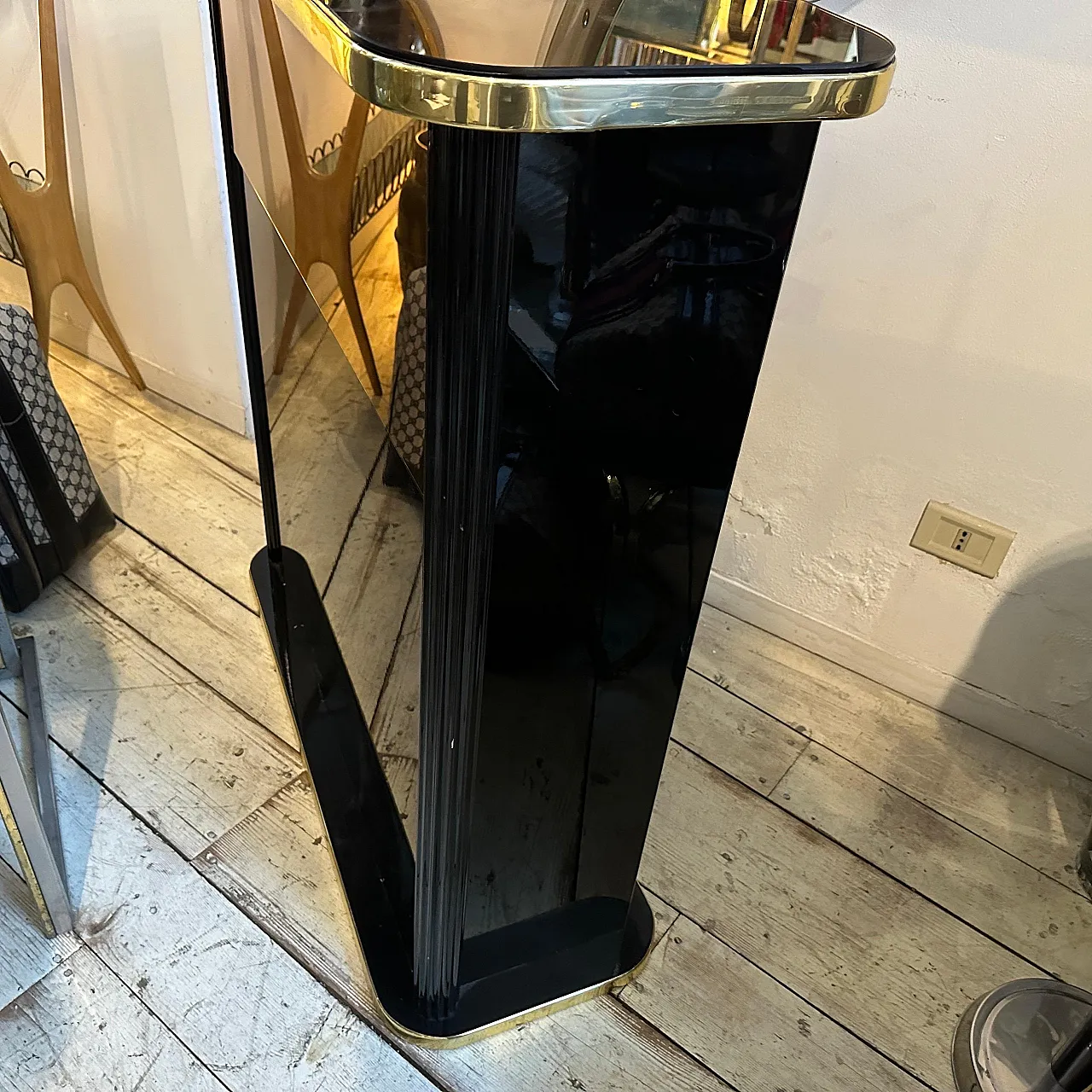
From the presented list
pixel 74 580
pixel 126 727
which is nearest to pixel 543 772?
pixel 126 727

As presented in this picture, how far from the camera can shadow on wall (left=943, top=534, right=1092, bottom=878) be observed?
1.39 meters

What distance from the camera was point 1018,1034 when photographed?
1197mm

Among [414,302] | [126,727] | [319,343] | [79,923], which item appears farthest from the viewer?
[126,727]

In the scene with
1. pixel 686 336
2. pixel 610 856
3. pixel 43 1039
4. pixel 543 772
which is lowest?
pixel 43 1039

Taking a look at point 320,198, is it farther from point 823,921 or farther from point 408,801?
point 823,921

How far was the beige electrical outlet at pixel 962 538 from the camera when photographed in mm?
1406

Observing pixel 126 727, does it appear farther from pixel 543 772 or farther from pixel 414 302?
pixel 414 302

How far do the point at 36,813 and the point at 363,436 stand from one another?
60cm

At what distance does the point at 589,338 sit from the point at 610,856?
654mm

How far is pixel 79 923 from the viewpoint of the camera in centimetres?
120

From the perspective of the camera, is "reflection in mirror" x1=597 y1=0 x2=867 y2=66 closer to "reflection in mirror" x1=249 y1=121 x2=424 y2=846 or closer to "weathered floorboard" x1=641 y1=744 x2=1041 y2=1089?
"reflection in mirror" x1=249 y1=121 x2=424 y2=846

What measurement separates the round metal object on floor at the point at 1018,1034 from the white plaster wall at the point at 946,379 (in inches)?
16.5

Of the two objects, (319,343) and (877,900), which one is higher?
(319,343)

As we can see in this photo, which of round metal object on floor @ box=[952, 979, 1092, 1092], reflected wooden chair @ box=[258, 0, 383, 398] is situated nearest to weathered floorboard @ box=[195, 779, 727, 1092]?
round metal object on floor @ box=[952, 979, 1092, 1092]
